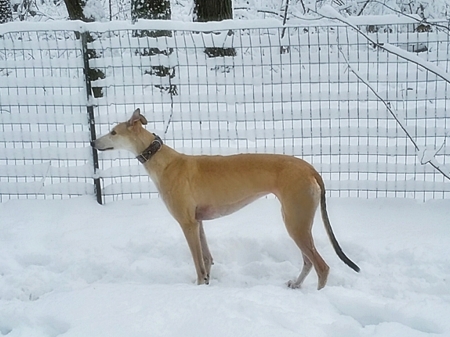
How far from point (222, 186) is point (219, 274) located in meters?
0.79

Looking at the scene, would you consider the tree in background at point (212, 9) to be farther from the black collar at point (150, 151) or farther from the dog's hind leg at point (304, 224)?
the dog's hind leg at point (304, 224)

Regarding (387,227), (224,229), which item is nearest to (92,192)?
(224,229)

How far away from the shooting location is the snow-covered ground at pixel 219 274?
3104 mm

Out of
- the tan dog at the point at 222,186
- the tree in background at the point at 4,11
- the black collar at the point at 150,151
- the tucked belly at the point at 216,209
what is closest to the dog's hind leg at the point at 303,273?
the tan dog at the point at 222,186

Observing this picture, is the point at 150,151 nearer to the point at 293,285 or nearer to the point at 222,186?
the point at 222,186

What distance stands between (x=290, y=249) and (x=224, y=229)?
0.73m

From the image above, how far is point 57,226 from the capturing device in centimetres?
541

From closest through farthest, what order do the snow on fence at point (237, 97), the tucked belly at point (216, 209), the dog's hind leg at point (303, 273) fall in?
the dog's hind leg at point (303, 273) < the tucked belly at point (216, 209) < the snow on fence at point (237, 97)

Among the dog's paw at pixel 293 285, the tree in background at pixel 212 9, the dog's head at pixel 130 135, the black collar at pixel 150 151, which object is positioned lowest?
the dog's paw at pixel 293 285

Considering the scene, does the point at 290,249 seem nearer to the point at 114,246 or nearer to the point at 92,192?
the point at 114,246

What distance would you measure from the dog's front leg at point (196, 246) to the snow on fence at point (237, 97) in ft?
5.86

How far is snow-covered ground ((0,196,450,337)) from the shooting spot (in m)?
3.10

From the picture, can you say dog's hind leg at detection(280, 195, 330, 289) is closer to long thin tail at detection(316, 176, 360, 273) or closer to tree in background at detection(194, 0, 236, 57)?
long thin tail at detection(316, 176, 360, 273)

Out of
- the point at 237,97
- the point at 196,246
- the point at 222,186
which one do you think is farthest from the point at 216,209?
the point at 237,97
